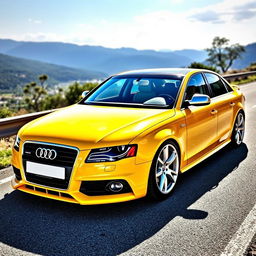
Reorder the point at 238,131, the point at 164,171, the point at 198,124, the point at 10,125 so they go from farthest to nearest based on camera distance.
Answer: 1. the point at 238,131
2. the point at 10,125
3. the point at 198,124
4. the point at 164,171

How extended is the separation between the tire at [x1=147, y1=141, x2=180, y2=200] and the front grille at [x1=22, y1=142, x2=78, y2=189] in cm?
92

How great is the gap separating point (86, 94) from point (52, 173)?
2.31 meters

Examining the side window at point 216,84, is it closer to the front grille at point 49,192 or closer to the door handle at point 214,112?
the door handle at point 214,112

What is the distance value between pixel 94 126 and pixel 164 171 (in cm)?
102

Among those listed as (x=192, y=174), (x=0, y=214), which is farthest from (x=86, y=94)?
(x=0, y=214)

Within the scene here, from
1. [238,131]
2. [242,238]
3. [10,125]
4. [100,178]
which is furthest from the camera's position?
[238,131]

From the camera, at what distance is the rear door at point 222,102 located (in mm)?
5484

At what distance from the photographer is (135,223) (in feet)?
11.3

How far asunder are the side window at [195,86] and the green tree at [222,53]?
9263 centimetres

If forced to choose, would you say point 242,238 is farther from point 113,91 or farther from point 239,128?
point 239,128

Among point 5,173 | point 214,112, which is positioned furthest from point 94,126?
point 214,112

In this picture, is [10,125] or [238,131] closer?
[10,125]

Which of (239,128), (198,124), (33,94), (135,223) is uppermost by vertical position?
(198,124)

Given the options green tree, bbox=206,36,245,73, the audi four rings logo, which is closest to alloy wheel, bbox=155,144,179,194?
the audi four rings logo
